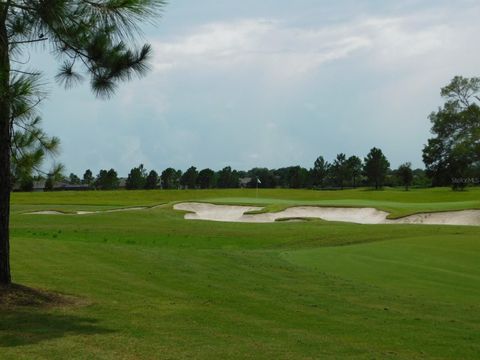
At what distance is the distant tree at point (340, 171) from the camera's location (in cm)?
11712

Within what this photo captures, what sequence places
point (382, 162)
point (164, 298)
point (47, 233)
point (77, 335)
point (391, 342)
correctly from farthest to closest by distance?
1. point (382, 162)
2. point (47, 233)
3. point (164, 298)
4. point (391, 342)
5. point (77, 335)

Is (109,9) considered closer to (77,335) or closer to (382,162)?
(77,335)

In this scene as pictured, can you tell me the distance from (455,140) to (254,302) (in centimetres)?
8316

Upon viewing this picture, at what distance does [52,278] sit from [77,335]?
5657mm

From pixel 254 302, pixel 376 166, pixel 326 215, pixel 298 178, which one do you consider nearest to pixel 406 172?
pixel 376 166

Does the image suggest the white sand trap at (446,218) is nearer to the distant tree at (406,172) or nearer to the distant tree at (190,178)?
the distant tree at (406,172)

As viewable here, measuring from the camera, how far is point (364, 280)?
48.6ft

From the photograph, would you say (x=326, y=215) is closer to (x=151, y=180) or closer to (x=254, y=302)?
(x=254, y=302)

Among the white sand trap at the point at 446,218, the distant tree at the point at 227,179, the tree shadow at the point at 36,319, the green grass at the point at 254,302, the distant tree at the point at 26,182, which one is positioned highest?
the distant tree at the point at 227,179

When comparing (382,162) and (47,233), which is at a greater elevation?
(382,162)

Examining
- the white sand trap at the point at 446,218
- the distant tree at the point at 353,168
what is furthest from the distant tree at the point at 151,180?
the white sand trap at the point at 446,218

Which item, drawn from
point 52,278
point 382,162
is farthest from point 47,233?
point 382,162

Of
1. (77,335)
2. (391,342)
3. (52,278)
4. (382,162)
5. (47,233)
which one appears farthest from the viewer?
(382,162)

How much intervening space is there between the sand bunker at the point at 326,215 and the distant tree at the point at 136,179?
236 feet
